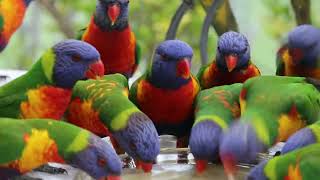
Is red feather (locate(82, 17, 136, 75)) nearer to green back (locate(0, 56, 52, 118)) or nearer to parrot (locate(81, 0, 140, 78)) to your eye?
parrot (locate(81, 0, 140, 78))

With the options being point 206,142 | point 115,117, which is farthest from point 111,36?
point 206,142

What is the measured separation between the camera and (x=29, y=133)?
117 cm

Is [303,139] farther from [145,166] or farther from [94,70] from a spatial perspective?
[94,70]

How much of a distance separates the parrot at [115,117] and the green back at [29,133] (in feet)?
0.59

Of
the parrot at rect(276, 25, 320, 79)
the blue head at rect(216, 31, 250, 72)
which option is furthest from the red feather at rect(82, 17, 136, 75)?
the parrot at rect(276, 25, 320, 79)

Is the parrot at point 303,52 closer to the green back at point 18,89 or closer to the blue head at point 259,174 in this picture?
the blue head at point 259,174

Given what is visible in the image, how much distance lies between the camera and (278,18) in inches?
112

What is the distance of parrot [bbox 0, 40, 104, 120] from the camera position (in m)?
1.39

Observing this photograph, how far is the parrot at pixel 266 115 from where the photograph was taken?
4.27 ft

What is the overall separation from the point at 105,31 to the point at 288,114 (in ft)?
2.24

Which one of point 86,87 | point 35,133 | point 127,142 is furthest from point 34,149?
point 86,87

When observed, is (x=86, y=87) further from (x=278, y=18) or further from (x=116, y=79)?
(x=278, y=18)

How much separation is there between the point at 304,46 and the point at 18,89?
78cm

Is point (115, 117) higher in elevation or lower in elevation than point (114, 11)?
lower
